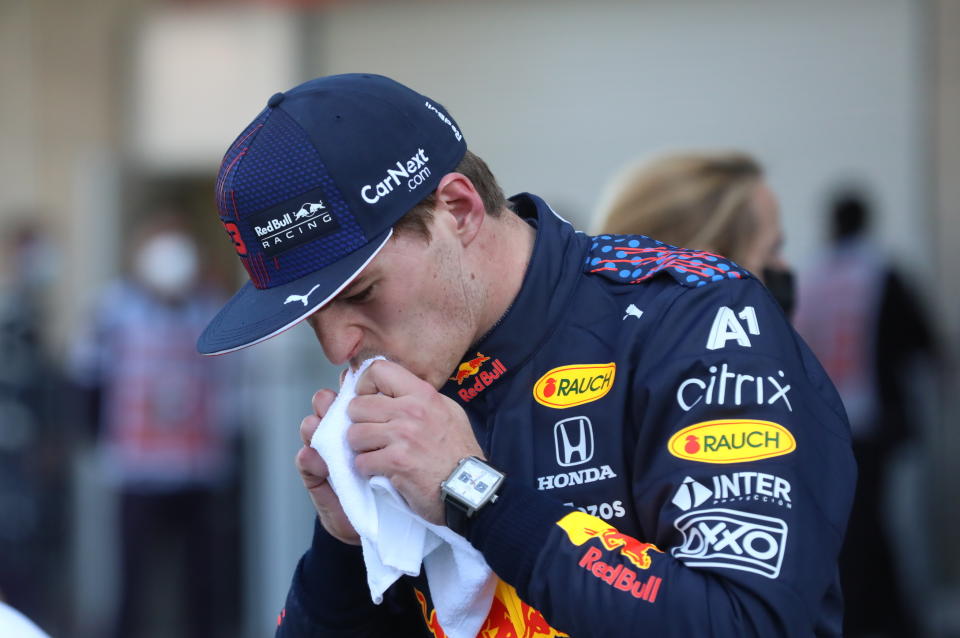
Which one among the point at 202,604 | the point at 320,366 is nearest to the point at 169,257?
the point at 320,366

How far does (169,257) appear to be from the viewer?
19.6ft

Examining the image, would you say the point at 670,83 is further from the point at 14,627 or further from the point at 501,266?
the point at 14,627

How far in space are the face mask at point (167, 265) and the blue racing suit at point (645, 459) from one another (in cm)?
441

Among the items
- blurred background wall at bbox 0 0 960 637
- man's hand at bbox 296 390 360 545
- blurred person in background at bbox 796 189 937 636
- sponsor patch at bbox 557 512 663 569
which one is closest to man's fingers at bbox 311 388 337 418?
man's hand at bbox 296 390 360 545

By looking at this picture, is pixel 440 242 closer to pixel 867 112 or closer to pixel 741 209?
pixel 741 209

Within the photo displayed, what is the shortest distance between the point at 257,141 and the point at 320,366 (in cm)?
452

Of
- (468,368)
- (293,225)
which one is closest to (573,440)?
(468,368)

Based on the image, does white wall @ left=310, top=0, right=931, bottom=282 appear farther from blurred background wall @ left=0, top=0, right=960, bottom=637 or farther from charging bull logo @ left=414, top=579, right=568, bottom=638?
charging bull logo @ left=414, top=579, right=568, bottom=638

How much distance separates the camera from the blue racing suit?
137cm

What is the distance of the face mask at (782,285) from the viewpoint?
2.78 meters

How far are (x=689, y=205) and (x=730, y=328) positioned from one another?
1372mm

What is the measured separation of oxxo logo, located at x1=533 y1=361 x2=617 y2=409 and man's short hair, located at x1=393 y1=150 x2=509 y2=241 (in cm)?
25

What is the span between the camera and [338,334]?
161cm

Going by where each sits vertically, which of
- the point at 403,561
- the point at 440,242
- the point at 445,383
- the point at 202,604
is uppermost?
the point at 440,242
